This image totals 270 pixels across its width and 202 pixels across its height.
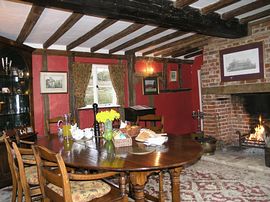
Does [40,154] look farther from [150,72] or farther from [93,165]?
[150,72]

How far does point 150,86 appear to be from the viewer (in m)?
6.48

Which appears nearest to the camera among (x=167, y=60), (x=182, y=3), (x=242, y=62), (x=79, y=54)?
(x=182, y=3)

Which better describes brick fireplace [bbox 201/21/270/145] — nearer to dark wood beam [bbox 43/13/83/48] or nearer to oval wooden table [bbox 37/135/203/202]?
oval wooden table [bbox 37/135/203/202]

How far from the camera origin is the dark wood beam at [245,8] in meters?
3.50

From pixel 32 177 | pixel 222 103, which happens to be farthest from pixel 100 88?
pixel 32 177

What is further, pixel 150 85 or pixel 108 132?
pixel 150 85

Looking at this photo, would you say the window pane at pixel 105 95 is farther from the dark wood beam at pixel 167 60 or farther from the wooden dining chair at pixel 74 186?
the wooden dining chair at pixel 74 186

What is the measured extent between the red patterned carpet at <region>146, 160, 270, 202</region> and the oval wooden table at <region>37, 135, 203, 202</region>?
34.5 inches

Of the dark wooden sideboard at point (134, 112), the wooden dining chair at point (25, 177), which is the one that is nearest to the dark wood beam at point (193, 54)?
the dark wooden sideboard at point (134, 112)

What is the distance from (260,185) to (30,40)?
4.42 metres

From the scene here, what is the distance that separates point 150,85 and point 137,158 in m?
4.64

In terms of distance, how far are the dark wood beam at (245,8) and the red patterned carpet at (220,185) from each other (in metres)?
2.42

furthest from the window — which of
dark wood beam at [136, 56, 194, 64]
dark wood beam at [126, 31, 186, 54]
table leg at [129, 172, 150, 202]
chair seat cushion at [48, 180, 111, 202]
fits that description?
table leg at [129, 172, 150, 202]

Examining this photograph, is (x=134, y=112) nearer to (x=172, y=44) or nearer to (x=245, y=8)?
(x=172, y=44)
